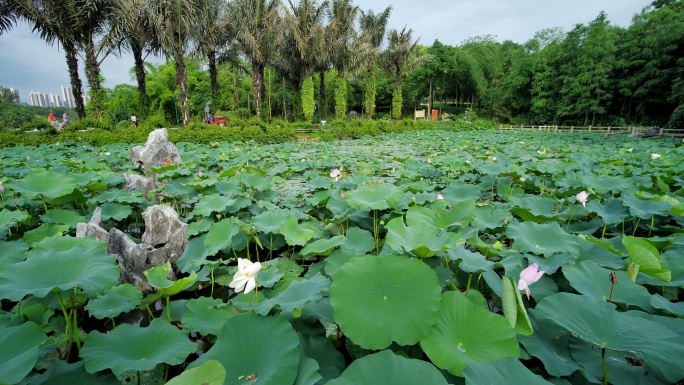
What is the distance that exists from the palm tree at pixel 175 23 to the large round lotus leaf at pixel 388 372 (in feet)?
50.8

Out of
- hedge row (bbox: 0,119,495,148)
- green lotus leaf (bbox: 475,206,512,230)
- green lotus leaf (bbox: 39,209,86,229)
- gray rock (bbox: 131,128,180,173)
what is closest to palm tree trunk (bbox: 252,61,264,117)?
hedge row (bbox: 0,119,495,148)

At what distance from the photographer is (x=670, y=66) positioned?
21.6 metres

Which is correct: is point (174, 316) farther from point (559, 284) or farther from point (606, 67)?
point (606, 67)

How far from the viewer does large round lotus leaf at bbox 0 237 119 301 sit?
101cm

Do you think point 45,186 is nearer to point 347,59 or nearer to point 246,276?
point 246,276

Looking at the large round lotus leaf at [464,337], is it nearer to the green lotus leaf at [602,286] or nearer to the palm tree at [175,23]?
the green lotus leaf at [602,286]

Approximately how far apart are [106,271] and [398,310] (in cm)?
107

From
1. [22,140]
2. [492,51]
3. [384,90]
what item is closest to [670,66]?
[492,51]

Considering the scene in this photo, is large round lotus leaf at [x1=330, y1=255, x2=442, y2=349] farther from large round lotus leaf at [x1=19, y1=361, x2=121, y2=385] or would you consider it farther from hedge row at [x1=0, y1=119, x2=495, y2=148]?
hedge row at [x1=0, y1=119, x2=495, y2=148]

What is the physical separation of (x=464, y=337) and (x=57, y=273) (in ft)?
4.41

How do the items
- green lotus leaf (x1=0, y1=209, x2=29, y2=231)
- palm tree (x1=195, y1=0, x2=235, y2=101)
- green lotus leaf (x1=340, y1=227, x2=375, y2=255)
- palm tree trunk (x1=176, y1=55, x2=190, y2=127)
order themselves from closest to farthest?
green lotus leaf (x1=340, y1=227, x2=375, y2=255), green lotus leaf (x1=0, y1=209, x2=29, y2=231), palm tree trunk (x1=176, y1=55, x2=190, y2=127), palm tree (x1=195, y1=0, x2=235, y2=101)

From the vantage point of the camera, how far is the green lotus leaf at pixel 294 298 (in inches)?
36.5

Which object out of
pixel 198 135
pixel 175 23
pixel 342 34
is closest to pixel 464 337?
pixel 198 135

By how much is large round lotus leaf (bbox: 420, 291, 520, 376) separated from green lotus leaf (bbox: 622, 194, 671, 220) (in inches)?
70.9
